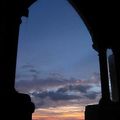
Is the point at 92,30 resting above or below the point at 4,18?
above

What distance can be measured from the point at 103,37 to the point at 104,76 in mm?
2674

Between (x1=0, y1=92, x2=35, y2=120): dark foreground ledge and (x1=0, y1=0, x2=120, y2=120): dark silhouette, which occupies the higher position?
(x1=0, y1=0, x2=120, y2=120): dark silhouette

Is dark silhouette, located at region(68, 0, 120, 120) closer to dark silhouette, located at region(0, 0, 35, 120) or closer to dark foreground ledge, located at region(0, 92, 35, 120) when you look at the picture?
dark silhouette, located at region(0, 0, 35, 120)

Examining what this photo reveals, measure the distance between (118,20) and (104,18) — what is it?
2.85ft

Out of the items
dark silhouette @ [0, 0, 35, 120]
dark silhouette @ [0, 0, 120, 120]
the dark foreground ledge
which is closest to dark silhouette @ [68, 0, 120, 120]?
dark silhouette @ [0, 0, 120, 120]

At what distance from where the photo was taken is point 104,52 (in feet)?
53.4

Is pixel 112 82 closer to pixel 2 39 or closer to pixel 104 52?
pixel 104 52

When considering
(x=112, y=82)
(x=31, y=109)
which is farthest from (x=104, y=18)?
(x=31, y=109)

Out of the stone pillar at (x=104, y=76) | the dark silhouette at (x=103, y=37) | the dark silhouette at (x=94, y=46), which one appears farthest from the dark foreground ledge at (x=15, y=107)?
the stone pillar at (x=104, y=76)

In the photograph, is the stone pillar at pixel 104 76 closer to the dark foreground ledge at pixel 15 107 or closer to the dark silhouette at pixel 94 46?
the dark silhouette at pixel 94 46

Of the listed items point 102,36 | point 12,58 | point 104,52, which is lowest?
point 12,58

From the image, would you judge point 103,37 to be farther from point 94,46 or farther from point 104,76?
point 104,76

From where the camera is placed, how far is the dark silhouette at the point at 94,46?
734 centimetres

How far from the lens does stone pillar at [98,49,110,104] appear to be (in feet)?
49.0
